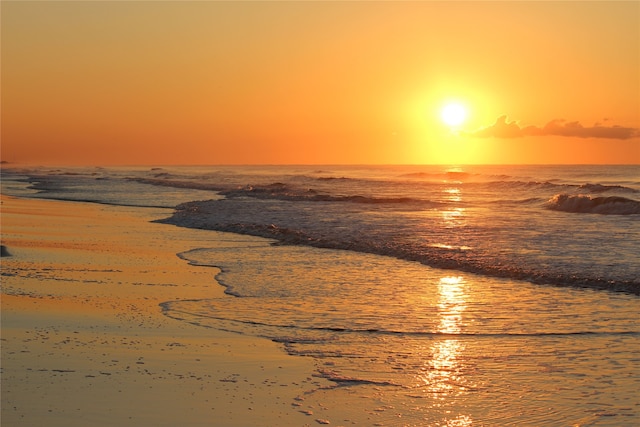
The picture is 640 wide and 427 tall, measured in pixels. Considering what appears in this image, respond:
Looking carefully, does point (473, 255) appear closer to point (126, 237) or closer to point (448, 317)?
point (448, 317)

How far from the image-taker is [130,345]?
7848 mm

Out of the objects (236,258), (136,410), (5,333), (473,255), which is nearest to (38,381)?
(136,410)

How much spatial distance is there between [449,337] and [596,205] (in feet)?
93.8

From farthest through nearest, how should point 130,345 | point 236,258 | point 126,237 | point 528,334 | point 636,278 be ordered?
1. point 126,237
2. point 236,258
3. point 636,278
4. point 528,334
5. point 130,345

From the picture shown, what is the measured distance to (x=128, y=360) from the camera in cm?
722

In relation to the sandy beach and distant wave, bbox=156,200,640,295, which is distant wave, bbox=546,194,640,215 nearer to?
distant wave, bbox=156,200,640,295

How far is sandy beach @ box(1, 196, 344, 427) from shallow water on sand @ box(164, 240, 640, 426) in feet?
1.90

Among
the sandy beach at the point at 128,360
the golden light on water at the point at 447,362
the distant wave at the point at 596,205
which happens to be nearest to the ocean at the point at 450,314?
the golden light on water at the point at 447,362

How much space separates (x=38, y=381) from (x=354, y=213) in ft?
79.3

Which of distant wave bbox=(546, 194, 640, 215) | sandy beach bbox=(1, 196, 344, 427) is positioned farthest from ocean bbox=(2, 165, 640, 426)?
distant wave bbox=(546, 194, 640, 215)

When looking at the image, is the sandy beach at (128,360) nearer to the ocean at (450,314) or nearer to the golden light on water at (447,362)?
the ocean at (450,314)

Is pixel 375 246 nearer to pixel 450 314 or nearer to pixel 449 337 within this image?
pixel 450 314

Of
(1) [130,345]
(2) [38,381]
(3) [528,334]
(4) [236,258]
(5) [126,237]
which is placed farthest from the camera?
(5) [126,237]

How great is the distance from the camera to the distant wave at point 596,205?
105 ft
